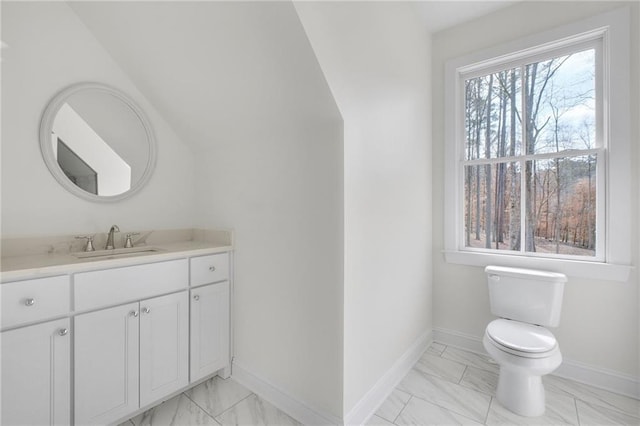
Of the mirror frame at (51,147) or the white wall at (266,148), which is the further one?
the mirror frame at (51,147)

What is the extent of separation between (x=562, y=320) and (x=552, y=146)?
124cm

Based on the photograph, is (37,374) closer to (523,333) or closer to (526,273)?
(523,333)

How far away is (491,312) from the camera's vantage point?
2182 mm

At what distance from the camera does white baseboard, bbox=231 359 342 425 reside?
4.98ft

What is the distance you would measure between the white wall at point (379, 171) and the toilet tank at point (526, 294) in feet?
1.73

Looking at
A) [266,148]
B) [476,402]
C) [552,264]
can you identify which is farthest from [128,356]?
[552,264]

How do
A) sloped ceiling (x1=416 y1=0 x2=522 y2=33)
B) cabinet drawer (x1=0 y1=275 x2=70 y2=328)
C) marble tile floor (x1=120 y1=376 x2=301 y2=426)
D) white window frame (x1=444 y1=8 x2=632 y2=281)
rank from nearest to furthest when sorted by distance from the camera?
cabinet drawer (x1=0 y1=275 x2=70 y2=328), marble tile floor (x1=120 y1=376 x2=301 y2=426), white window frame (x1=444 y1=8 x2=632 y2=281), sloped ceiling (x1=416 y1=0 x2=522 y2=33)

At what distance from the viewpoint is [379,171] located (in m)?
1.77

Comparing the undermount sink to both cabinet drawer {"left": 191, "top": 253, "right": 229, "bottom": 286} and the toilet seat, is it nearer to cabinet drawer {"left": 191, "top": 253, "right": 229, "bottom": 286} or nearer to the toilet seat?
cabinet drawer {"left": 191, "top": 253, "right": 229, "bottom": 286}

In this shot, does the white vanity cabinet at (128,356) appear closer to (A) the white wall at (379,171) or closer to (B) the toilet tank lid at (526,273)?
(A) the white wall at (379,171)

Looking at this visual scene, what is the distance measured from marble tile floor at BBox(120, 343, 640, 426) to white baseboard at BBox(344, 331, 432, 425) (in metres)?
0.04

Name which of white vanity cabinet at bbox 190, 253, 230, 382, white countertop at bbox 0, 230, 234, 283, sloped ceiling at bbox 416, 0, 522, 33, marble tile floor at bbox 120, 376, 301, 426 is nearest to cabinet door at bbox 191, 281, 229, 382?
white vanity cabinet at bbox 190, 253, 230, 382

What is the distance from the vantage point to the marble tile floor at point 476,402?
162 centimetres

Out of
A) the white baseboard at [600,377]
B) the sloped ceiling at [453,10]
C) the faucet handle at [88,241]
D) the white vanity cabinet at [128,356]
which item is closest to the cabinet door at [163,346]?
the white vanity cabinet at [128,356]
